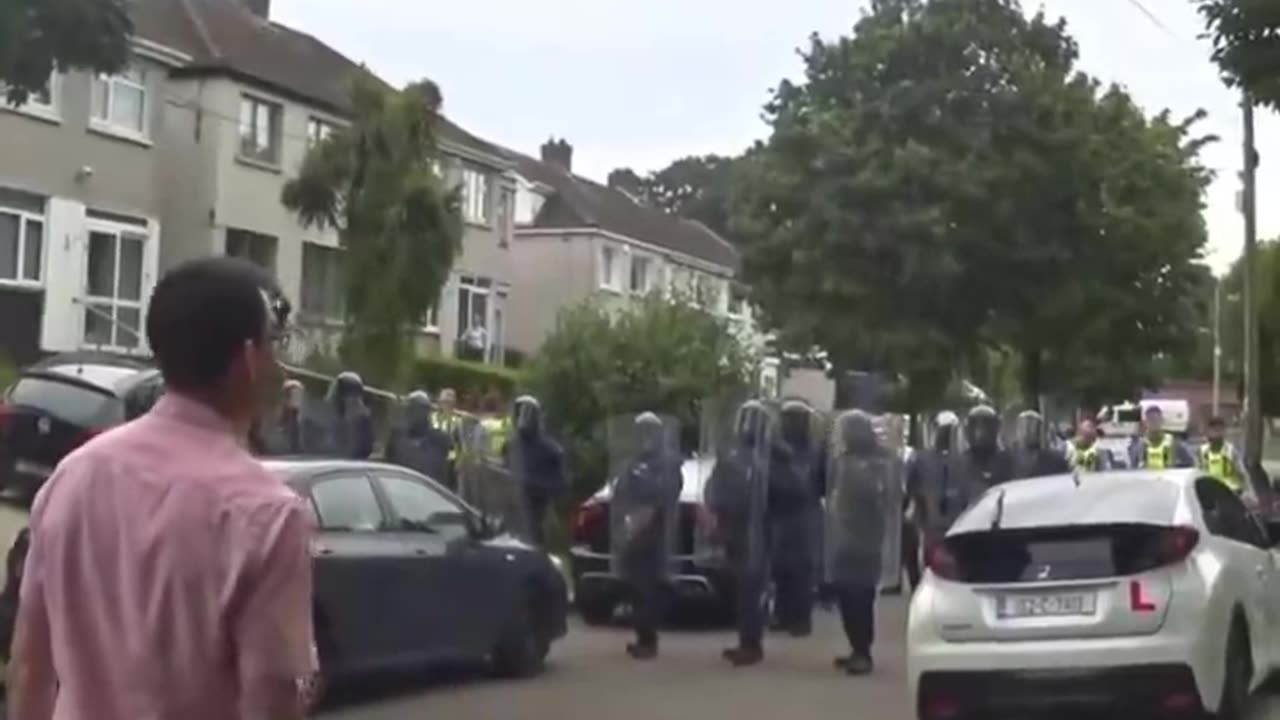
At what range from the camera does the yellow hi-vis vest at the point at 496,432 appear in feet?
66.7

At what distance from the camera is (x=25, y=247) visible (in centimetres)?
3575

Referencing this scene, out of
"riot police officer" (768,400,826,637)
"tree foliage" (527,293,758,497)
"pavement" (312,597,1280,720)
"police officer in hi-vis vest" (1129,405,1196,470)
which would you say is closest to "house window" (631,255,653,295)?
"tree foliage" (527,293,758,497)

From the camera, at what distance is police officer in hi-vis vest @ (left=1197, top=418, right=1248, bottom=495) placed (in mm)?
19297

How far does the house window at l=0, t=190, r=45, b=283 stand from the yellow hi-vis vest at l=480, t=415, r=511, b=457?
16.0 m

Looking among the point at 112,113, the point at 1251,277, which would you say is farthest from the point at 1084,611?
the point at 112,113

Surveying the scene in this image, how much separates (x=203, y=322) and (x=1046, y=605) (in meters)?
8.29

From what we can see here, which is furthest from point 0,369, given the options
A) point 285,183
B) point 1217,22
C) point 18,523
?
point 1217,22

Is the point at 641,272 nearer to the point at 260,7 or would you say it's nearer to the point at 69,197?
the point at 260,7

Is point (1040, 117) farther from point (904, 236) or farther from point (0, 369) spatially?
point (0, 369)

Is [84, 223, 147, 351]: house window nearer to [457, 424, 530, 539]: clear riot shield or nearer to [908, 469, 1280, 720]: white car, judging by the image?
[457, 424, 530, 539]: clear riot shield

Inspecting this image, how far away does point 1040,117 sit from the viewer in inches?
1467

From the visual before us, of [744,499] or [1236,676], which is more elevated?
[744,499]

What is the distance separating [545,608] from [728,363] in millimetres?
14473

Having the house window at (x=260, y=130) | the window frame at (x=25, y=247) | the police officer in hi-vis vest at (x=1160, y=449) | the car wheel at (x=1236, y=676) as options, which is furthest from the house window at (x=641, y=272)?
the car wheel at (x=1236, y=676)
